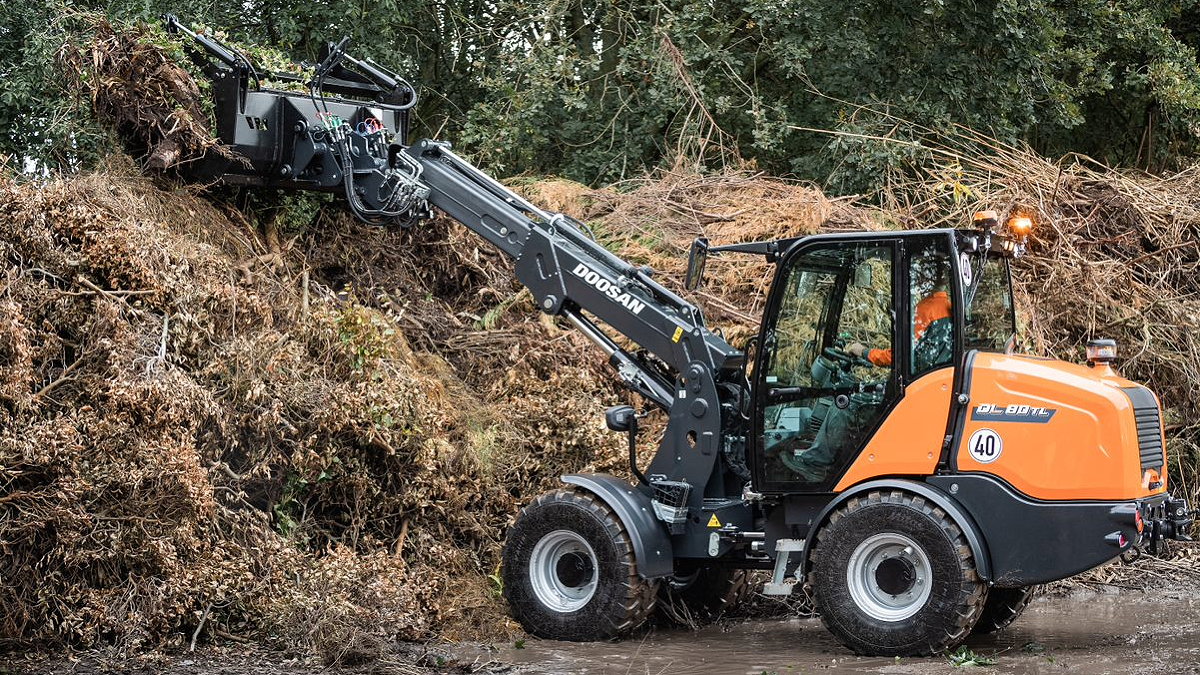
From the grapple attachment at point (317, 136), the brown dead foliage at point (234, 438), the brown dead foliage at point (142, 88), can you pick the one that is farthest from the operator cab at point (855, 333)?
the brown dead foliage at point (142, 88)

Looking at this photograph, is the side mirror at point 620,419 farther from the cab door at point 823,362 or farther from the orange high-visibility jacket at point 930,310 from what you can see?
the orange high-visibility jacket at point 930,310

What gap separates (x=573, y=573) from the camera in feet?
26.9

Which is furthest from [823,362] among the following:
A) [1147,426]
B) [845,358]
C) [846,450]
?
[1147,426]

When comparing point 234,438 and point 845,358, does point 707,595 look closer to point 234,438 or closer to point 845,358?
point 845,358

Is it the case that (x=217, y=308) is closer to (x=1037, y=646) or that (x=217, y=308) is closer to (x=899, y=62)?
(x=1037, y=646)

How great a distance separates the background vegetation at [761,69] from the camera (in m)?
14.9

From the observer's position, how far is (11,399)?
7.24 metres

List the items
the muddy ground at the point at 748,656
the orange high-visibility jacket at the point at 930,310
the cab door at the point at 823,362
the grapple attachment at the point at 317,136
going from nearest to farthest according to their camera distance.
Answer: the muddy ground at the point at 748,656 < the orange high-visibility jacket at the point at 930,310 < the cab door at the point at 823,362 < the grapple attachment at the point at 317,136

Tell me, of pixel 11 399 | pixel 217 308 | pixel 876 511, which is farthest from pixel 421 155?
pixel 876 511

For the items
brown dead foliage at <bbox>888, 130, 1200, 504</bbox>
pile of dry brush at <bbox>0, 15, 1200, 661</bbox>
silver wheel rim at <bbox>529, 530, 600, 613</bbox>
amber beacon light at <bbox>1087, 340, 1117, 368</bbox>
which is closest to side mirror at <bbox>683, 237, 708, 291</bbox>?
silver wheel rim at <bbox>529, 530, 600, 613</bbox>

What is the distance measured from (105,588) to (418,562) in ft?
6.97

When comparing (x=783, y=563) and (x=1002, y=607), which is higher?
(x=783, y=563)

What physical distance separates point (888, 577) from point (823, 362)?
1239 mm

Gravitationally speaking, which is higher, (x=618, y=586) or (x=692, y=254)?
(x=692, y=254)
